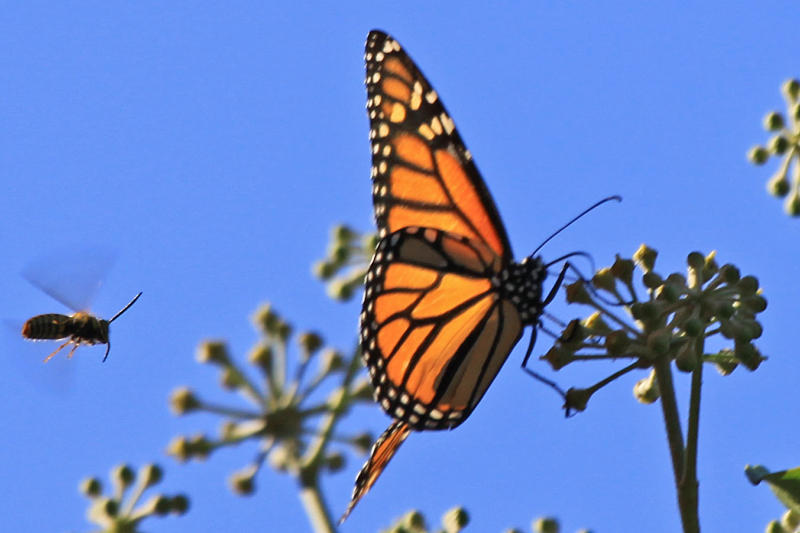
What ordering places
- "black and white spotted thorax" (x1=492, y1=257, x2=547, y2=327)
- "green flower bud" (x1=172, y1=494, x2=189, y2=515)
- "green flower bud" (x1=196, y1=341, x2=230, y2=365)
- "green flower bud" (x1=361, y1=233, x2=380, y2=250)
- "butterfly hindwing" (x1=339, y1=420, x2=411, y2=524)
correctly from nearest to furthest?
"butterfly hindwing" (x1=339, y1=420, x2=411, y2=524), "black and white spotted thorax" (x1=492, y1=257, x2=547, y2=327), "green flower bud" (x1=172, y1=494, x2=189, y2=515), "green flower bud" (x1=196, y1=341, x2=230, y2=365), "green flower bud" (x1=361, y1=233, x2=380, y2=250)

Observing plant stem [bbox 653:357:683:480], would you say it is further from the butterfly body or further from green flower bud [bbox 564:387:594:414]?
the butterfly body

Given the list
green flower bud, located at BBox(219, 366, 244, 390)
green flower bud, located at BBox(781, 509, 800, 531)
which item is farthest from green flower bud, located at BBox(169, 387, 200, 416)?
green flower bud, located at BBox(781, 509, 800, 531)

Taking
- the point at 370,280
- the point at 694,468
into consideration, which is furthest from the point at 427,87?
the point at 694,468

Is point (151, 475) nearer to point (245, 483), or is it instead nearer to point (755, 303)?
point (245, 483)

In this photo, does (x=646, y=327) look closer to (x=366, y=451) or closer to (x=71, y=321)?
(x=366, y=451)

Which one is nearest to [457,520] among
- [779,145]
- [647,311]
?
[647,311]
